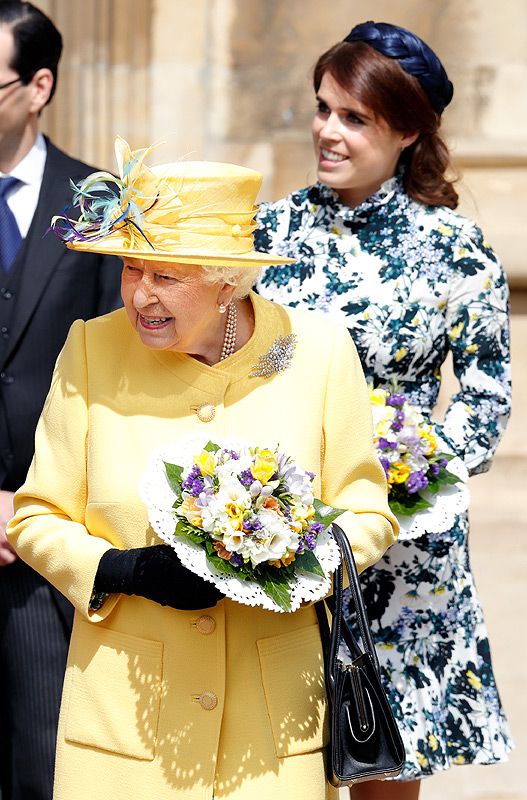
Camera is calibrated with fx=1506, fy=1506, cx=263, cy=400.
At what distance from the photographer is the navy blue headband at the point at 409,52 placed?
3.55m

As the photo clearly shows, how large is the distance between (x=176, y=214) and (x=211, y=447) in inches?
16.8

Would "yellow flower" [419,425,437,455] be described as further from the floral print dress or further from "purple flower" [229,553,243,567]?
"purple flower" [229,553,243,567]

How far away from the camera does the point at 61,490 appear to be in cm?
277

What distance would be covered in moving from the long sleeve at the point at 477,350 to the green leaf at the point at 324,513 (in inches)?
37.7

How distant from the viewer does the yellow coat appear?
8.85 ft

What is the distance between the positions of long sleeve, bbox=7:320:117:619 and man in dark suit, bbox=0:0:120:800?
1017mm

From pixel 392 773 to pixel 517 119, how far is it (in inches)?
140

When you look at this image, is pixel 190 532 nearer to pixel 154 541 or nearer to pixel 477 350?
pixel 154 541

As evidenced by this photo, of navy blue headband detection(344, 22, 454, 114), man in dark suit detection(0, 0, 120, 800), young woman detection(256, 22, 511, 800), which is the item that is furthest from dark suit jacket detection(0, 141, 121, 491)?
navy blue headband detection(344, 22, 454, 114)

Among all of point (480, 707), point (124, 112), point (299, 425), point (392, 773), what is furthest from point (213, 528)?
point (124, 112)

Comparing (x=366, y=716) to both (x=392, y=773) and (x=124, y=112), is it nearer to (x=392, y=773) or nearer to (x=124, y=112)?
(x=392, y=773)

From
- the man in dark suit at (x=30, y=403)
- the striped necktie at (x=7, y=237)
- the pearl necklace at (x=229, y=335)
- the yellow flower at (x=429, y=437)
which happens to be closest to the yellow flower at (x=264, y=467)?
the pearl necklace at (x=229, y=335)

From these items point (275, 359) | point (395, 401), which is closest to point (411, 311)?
point (395, 401)

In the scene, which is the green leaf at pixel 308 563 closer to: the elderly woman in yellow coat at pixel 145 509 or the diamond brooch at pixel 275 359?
the elderly woman in yellow coat at pixel 145 509
